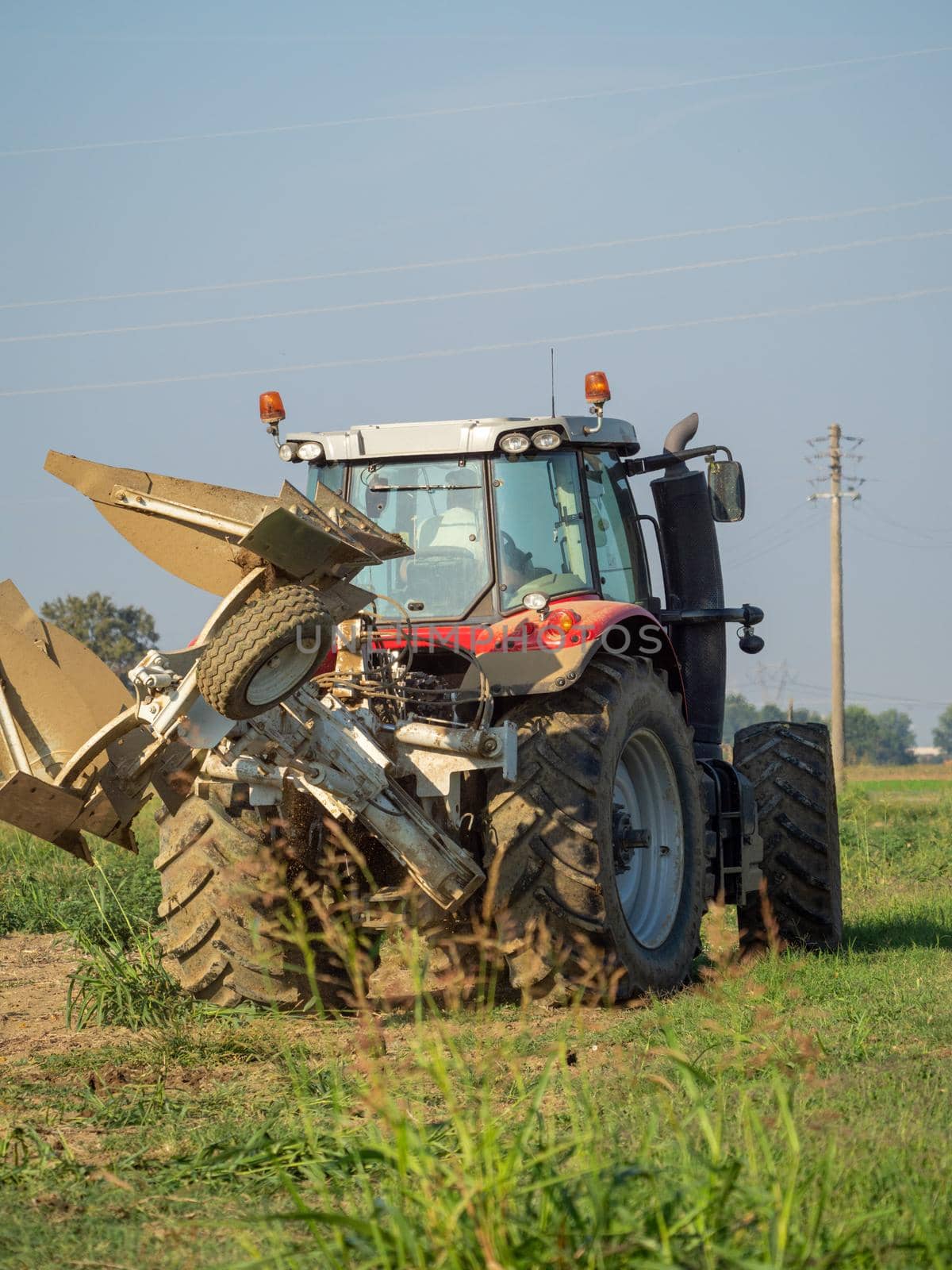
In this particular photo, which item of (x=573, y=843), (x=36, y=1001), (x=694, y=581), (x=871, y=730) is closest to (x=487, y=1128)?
(x=573, y=843)

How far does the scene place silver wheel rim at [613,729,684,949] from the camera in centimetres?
672

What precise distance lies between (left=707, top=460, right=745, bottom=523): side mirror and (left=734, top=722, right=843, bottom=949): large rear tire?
1.56 metres

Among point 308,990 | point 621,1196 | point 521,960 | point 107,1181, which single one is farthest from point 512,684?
point 621,1196

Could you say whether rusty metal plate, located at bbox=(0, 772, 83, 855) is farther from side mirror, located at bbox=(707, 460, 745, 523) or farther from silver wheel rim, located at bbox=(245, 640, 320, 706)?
Result: side mirror, located at bbox=(707, 460, 745, 523)

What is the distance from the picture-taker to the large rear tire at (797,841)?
814 centimetres

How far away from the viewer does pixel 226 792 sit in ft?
19.1

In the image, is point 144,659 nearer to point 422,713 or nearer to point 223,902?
point 223,902

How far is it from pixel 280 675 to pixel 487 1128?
2.31 m

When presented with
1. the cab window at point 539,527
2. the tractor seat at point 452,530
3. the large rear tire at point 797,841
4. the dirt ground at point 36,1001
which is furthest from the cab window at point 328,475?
the large rear tire at point 797,841

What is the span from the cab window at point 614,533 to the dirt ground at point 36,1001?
9.61ft

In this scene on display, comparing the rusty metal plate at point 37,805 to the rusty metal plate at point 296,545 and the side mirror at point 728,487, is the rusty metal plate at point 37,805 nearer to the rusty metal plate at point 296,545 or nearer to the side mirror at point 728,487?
the rusty metal plate at point 296,545

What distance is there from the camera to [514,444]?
6.68m

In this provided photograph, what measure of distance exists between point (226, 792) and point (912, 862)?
7.91 m

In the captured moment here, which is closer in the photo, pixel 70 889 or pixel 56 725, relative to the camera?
pixel 56 725
